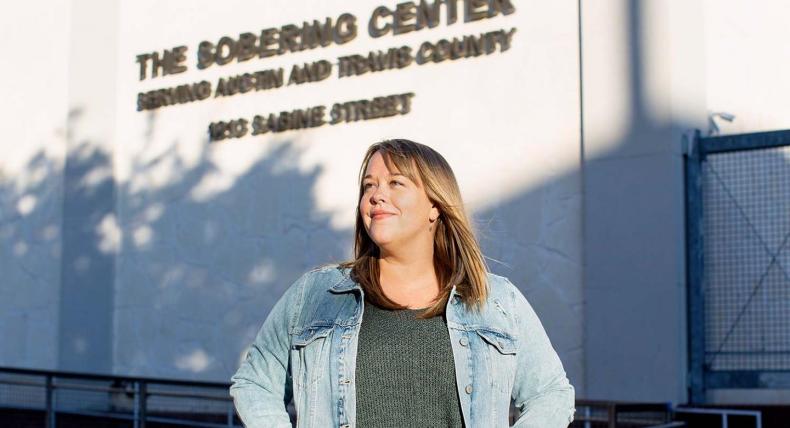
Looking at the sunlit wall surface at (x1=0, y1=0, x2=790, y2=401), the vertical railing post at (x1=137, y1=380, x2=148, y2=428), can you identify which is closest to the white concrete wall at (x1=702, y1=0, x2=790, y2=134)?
the sunlit wall surface at (x1=0, y1=0, x2=790, y2=401)

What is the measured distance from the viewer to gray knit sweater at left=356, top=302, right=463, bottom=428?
2.95 m

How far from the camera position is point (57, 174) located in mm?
12391

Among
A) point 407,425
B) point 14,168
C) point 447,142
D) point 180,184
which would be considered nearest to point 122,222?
point 180,184

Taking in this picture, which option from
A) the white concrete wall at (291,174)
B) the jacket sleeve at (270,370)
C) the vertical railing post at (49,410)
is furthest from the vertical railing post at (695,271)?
the jacket sleeve at (270,370)

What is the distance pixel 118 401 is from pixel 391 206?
7.74m

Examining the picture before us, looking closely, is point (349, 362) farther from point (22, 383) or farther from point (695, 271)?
point (22, 383)

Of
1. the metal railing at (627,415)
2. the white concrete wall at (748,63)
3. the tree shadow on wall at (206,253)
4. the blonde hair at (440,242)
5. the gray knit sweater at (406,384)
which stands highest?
the white concrete wall at (748,63)

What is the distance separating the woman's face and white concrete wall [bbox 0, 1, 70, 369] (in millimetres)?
9490

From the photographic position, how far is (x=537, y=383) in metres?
3.11

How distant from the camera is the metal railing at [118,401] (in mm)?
8766

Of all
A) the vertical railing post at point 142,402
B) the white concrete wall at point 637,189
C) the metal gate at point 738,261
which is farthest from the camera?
the vertical railing post at point 142,402

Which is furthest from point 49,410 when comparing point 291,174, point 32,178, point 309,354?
point 309,354

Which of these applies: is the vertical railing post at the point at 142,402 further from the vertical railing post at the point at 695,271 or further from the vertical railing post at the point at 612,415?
the vertical railing post at the point at 695,271

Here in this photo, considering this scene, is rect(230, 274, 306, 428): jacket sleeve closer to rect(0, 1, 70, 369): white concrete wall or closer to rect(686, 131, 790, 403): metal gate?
rect(686, 131, 790, 403): metal gate
